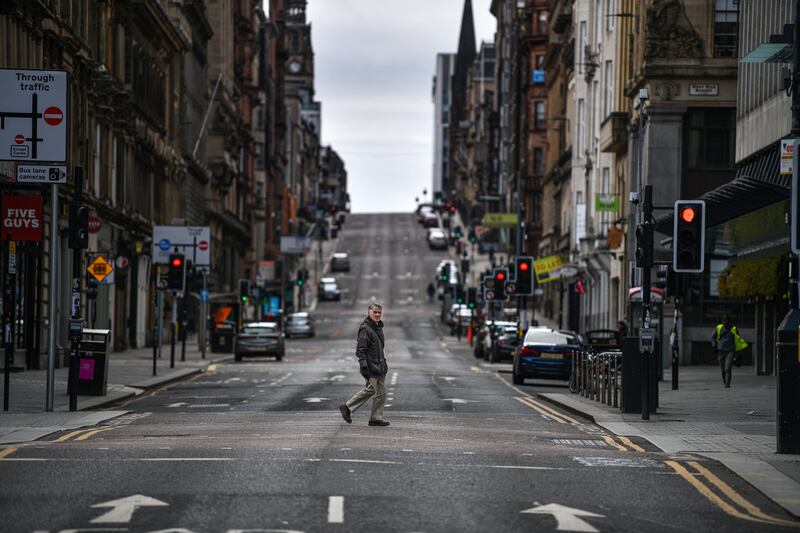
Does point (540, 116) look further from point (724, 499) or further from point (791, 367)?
point (724, 499)

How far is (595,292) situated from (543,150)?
46.4 m

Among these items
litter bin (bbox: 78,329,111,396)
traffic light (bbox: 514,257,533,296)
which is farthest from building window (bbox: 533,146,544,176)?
litter bin (bbox: 78,329,111,396)

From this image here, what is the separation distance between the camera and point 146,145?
211ft

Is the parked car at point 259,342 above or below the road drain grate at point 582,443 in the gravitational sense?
below

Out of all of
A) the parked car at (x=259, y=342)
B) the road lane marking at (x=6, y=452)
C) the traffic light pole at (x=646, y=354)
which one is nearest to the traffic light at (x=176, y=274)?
the parked car at (x=259, y=342)

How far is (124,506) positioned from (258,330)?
47111 millimetres

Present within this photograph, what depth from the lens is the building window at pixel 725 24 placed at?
173ft

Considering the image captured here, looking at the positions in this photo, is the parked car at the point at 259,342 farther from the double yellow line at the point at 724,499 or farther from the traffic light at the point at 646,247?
the double yellow line at the point at 724,499

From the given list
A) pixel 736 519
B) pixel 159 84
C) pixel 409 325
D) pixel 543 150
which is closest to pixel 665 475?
pixel 736 519

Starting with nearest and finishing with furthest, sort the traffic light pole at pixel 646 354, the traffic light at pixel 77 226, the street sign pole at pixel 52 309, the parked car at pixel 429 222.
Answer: the street sign pole at pixel 52 309, the traffic light pole at pixel 646 354, the traffic light at pixel 77 226, the parked car at pixel 429 222

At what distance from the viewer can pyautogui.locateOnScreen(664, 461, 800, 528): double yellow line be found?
12.9 m

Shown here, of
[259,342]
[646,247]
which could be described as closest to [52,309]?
[646,247]

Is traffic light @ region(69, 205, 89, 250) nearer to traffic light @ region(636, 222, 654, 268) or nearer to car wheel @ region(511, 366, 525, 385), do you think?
traffic light @ region(636, 222, 654, 268)

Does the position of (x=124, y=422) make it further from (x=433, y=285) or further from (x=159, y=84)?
(x=433, y=285)
